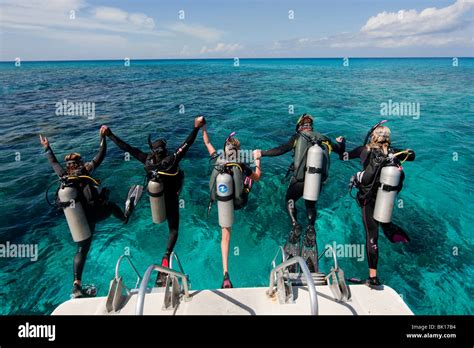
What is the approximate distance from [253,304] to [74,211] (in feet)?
12.1

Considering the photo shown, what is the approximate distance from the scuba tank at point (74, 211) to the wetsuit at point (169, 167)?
1.26 meters

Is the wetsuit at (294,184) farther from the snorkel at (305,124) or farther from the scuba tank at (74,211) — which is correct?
the scuba tank at (74,211)

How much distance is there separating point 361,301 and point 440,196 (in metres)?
9.13

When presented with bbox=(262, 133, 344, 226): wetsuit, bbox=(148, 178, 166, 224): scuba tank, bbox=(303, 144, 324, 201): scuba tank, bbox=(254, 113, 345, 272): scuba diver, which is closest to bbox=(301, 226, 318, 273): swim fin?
bbox=(254, 113, 345, 272): scuba diver

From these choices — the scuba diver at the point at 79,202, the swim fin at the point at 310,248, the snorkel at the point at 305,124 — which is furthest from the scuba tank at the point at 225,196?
the scuba diver at the point at 79,202

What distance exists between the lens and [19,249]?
7.93 meters

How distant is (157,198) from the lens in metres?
5.29

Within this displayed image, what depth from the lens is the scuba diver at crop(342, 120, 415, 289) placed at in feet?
15.8

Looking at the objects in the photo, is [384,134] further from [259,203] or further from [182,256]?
[182,256]

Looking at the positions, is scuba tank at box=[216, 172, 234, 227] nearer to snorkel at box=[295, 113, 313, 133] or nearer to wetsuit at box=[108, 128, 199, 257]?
wetsuit at box=[108, 128, 199, 257]

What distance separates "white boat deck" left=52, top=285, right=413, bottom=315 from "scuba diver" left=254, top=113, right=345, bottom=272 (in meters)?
1.78

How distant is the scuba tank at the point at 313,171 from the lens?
5.53 meters

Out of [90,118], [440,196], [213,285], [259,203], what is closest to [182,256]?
[213,285]
